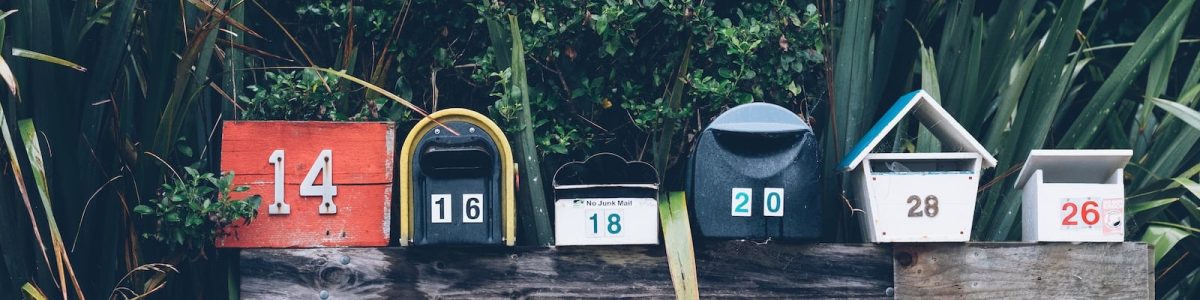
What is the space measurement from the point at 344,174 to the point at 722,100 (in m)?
0.92

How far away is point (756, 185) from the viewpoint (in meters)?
2.45

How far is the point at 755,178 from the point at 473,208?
62 centimetres

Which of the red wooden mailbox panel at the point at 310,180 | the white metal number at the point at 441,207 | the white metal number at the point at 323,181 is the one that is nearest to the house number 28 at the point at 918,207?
the white metal number at the point at 441,207

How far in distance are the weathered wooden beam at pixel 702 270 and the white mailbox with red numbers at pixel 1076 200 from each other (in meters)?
0.04

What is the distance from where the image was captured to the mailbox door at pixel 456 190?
97.0 inches

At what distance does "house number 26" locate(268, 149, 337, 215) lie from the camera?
8.35 feet

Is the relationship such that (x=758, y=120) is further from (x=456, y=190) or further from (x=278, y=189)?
(x=278, y=189)

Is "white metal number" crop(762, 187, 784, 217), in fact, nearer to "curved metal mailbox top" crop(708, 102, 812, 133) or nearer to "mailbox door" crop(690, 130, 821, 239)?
"mailbox door" crop(690, 130, 821, 239)

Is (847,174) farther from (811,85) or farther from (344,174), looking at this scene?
(344,174)

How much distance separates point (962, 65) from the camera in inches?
108

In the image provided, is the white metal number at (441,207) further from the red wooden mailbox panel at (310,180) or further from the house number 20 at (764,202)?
the house number 20 at (764,202)

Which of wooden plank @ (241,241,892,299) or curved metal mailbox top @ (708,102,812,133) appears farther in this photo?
wooden plank @ (241,241,892,299)

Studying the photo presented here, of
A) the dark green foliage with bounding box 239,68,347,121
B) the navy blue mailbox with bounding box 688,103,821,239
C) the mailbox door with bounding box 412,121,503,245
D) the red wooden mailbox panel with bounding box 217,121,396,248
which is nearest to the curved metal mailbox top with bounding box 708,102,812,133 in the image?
the navy blue mailbox with bounding box 688,103,821,239

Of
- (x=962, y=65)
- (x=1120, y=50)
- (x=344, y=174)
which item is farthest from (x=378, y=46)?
(x=1120, y=50)
